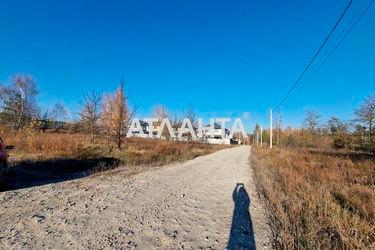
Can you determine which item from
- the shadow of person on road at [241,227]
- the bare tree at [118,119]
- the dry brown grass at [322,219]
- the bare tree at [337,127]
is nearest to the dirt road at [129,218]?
the shadow of person on road at [241,227]

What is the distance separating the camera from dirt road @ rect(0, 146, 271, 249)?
12.6ft

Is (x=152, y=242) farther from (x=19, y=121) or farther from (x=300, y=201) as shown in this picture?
(x=19, y=121)

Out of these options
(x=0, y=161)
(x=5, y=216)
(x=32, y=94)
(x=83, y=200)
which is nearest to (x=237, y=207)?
(x=83, y=200)

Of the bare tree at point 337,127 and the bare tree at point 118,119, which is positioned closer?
the bare tree at point 118,119

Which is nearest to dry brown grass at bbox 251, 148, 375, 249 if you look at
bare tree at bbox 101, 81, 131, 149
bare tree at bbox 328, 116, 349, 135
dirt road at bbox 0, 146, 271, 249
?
dirt road at bbox 0, 146, 271, 249

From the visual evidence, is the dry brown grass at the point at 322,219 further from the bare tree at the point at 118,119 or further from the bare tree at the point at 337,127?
the bare tree at the point at 337,127

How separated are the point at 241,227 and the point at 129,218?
6.86 ft

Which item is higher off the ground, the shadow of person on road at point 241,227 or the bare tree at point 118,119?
the bare tree at point 118,119

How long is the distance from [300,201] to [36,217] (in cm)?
533

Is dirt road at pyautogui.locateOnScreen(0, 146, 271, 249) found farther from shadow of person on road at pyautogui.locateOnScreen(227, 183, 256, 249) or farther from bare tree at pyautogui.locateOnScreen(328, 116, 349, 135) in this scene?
bare tree at pyautogui.locateOnScreen(328, 116, 349, 135)

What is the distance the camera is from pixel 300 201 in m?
5.76

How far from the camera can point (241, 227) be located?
15.5 feet

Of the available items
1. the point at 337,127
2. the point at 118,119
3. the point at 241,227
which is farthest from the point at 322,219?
the point at 337,127

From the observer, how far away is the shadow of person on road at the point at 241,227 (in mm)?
3974
